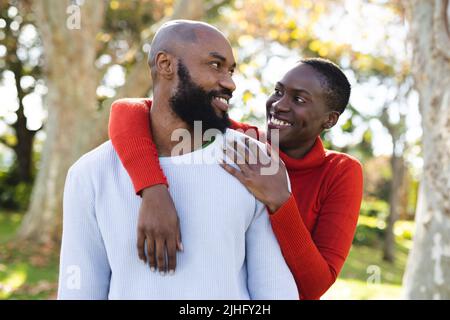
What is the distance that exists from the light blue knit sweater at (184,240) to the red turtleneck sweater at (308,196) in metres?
0.07

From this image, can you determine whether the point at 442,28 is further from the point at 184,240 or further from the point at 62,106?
the point at 62,106

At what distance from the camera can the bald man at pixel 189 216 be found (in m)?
1.99

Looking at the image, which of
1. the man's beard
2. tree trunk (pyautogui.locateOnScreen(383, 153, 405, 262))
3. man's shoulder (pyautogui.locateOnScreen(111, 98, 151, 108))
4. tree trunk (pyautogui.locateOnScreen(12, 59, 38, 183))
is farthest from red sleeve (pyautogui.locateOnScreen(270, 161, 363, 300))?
tree trunk (pyautogui.locateOnScreen(12, 59, 38, 183))

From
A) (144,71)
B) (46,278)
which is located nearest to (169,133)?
(144,71)

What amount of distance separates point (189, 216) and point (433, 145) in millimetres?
4138

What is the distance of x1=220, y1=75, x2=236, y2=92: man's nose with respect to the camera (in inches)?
80.8

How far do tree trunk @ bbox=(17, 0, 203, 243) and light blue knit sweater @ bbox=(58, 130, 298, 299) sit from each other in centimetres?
688

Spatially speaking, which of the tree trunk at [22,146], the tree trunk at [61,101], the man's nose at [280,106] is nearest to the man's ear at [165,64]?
the man's nose at [280,106]

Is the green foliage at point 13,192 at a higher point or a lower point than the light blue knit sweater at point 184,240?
higher

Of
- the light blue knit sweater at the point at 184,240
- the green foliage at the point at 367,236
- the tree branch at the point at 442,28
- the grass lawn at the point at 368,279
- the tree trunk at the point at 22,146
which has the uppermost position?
the tree trunk at the point at 22,146

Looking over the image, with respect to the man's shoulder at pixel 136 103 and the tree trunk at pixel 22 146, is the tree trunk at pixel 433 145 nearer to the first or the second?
the man's shoulder at pixel 136 103

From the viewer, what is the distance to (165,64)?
213 cm
